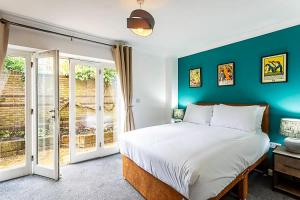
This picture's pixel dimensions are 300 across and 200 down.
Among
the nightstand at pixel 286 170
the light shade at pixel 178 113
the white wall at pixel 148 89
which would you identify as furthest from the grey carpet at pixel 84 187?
the light shade at pixel 178 113

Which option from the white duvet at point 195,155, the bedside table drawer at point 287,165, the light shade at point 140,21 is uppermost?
the light shade at point 140,21

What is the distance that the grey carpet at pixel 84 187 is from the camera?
2.15 meters

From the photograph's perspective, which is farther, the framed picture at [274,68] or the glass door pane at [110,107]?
the glass door pane at [110,107]

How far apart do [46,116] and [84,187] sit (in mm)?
1317

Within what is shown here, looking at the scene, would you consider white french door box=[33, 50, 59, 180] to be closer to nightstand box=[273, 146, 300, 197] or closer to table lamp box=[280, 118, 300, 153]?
nightstand box=[273, 146, 300, 197]

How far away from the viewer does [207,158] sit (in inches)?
63.4

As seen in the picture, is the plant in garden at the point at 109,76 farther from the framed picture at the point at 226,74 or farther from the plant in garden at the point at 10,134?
the framed picture at the point at 226,74

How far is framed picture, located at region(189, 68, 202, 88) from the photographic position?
3959mm

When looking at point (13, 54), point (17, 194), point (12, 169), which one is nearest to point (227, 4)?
point (13, 54)

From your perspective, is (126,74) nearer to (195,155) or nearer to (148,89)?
(148,89)

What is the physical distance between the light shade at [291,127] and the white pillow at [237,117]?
14.9 inches

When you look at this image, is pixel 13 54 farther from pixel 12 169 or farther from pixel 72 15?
pixel 12 169

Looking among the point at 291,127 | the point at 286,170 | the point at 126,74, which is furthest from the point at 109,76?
the point at 286,170

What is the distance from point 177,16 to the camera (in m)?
2.40
